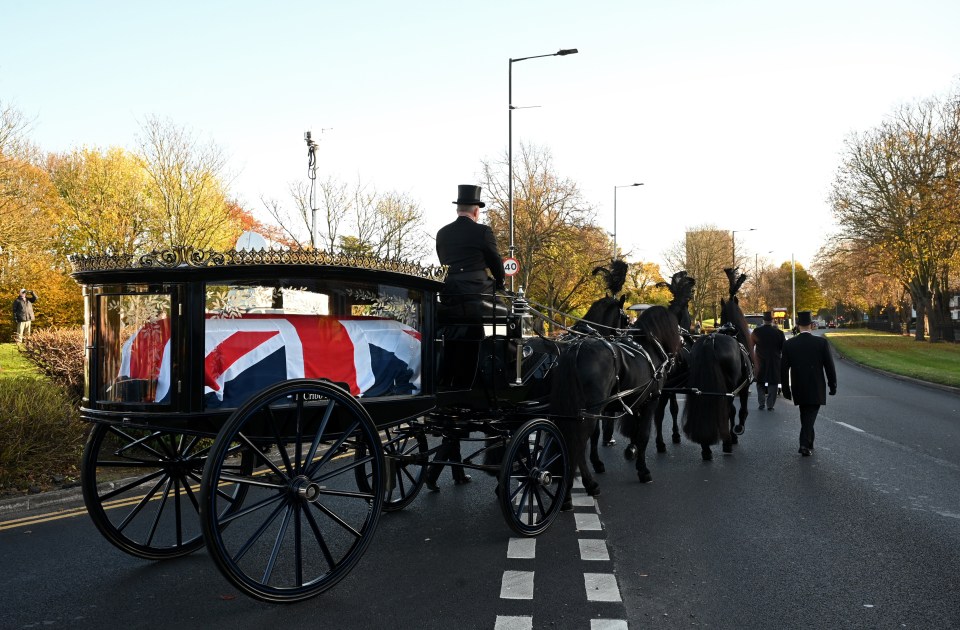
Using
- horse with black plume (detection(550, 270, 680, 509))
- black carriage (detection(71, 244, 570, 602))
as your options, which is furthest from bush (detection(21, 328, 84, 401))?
horse with black plume (detection(550, 270, 680, 509))

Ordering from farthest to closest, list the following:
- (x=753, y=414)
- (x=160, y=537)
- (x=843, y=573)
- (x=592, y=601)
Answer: (x=753, y=414), (x=160, y=537), (x=843, y=573), (x=592, y=601)

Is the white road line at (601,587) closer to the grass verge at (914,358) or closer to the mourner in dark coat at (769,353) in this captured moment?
the mourner in dark coat at (769,353)

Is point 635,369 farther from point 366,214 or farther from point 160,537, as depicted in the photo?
point 366,214

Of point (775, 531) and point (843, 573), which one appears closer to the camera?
point (843, 573)

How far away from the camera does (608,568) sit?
203 inches

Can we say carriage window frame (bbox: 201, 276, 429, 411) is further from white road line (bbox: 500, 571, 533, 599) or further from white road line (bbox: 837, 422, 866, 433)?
white road line (bbox: 837, 422, 866, 433)

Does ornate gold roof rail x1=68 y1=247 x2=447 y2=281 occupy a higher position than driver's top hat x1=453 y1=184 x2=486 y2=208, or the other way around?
driver's top hat x1=453 y1=184 x2=486 y2=208

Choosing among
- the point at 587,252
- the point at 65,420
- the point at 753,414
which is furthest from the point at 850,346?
the point at 65,420

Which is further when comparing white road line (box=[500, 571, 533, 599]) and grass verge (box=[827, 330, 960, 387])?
grass verge (box=[827, 330, 960, 387])

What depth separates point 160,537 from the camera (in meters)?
5.94

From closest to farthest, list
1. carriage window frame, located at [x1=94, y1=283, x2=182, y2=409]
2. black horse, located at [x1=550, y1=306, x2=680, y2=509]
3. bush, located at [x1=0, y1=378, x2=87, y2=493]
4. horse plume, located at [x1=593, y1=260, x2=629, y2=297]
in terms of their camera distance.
→ carriage window frame, located at [x1=94, y1=283, x2=182, y2=409] → black horse, located at [x1=550, y1=306, x2=680, y2=509] → bush, located at [x1=0, y1=378, x2=87, y2=493] → horse plume, located at [x1=593, y1=260, x2=629, y2=297]

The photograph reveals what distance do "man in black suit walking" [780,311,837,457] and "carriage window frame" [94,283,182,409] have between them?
25.7ft

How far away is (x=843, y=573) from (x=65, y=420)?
7.58 m

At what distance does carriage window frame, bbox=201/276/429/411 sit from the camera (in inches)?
185
